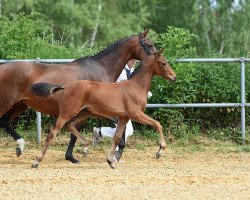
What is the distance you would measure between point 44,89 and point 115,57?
135 cm

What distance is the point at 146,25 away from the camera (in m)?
39.5

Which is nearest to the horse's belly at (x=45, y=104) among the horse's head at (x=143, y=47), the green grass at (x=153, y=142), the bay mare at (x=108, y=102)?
the bay mare at (x=108, y=102)

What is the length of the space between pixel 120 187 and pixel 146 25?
31.0 meters

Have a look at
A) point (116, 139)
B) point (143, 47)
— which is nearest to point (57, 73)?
point (143, 47)

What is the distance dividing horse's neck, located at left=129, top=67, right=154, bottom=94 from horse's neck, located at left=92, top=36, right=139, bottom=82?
94cm

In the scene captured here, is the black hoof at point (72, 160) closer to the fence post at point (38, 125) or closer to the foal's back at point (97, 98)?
the foal's back at point (97, 98)

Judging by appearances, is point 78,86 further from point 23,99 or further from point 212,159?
point 212,159

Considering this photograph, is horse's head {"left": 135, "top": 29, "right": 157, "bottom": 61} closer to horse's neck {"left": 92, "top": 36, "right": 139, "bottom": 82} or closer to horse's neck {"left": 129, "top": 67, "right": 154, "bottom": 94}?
horse's neck {"left": 92, "top": 36, "right": 139, "bottom": 82}

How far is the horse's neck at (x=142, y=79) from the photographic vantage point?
36.6ft

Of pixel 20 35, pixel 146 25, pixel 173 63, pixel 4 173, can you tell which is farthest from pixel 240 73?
pixel 146 25

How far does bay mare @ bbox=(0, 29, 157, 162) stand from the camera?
38.7ft

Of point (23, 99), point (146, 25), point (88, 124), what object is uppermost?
point (23, 99)

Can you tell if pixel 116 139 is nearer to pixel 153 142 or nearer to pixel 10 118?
pixel 10 118

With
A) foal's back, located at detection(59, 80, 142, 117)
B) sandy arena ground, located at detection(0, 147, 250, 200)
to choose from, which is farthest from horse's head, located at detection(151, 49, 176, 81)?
sandy arena ground, located at detection(0, 147, 250, 200)
